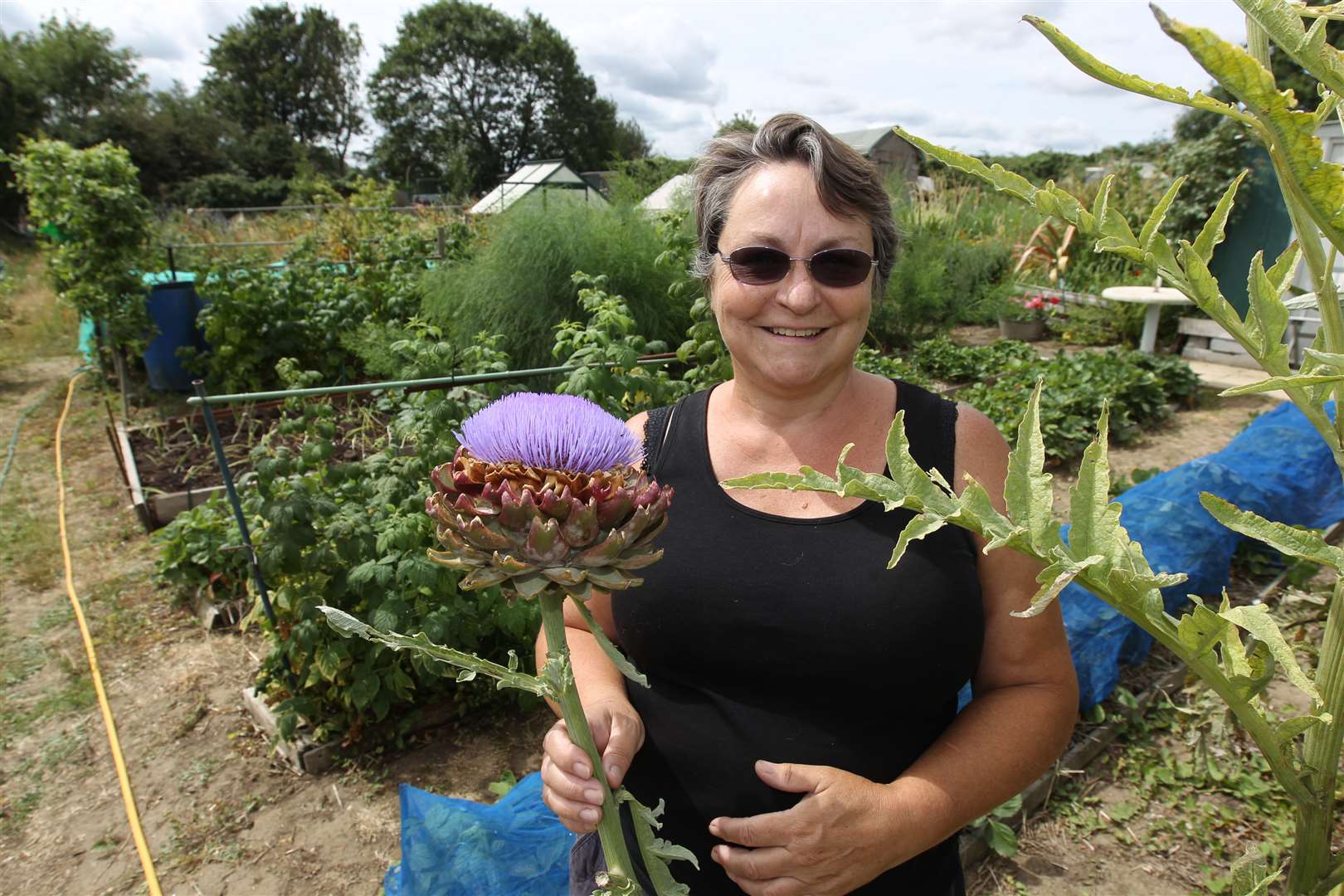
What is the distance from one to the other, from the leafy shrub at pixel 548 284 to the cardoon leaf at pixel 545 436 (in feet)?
14.9

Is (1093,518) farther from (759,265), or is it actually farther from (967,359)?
(967,359)

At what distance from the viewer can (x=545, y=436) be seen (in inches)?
36.7

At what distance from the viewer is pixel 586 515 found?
0.84 meters

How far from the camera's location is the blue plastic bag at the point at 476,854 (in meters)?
1.78

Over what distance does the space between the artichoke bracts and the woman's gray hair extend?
589 mm

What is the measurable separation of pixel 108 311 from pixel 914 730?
21.3ft

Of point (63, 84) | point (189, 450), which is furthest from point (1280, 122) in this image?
point (63, 84)

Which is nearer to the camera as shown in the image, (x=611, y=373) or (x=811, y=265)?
(x=811, y=265)

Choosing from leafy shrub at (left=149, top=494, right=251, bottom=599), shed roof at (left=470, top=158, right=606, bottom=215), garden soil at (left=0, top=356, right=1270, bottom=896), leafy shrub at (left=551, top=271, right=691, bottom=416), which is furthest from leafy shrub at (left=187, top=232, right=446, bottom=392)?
leafy shrub at (left=551, top=271, right=691, bottom=416)

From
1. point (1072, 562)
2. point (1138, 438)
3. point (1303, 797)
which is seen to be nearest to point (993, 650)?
point (1303, 797)

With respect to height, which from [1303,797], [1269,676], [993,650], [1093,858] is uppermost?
[1269,676]

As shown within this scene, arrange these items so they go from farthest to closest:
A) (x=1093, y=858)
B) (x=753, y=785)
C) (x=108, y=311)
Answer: (x=108, y=311) < (x=1093, y=858) < (x=753, y=785)

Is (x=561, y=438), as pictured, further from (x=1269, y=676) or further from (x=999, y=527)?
Result: (x=1269, y=676)

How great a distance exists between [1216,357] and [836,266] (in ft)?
25.5
